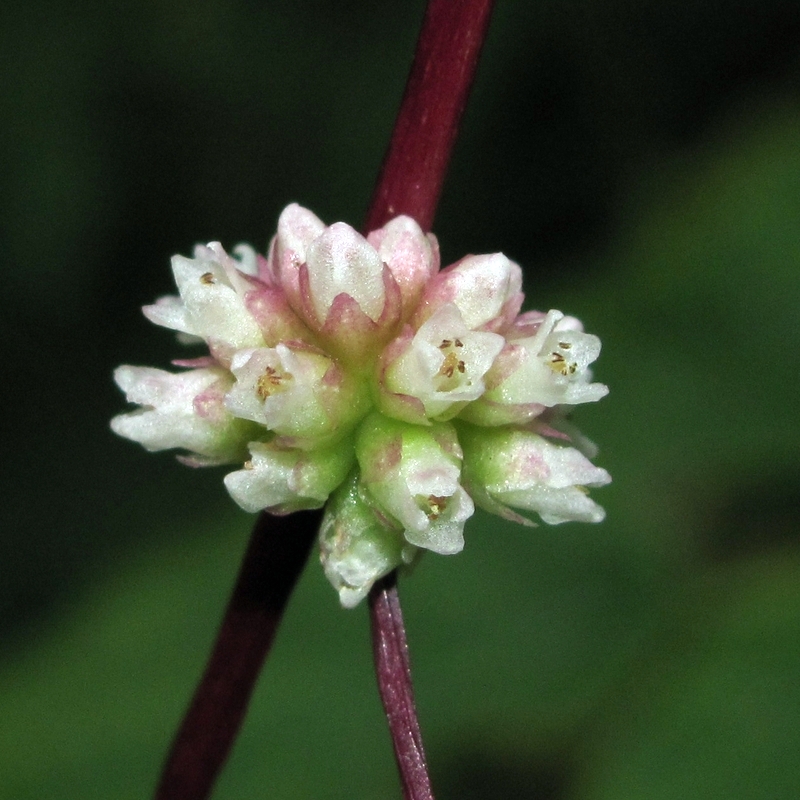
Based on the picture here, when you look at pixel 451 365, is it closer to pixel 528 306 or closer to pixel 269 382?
pixel 269 382

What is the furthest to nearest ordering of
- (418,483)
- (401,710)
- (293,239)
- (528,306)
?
(528,306) → (293,239) → (418,483) → (401,710)

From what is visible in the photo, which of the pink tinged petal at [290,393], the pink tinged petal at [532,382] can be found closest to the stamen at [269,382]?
the pink tinged petal at [290,393]

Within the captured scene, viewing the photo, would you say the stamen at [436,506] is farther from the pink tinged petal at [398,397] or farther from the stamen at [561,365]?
the stamen at [561,365]

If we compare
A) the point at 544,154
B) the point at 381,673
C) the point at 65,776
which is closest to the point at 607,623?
the point at 65,776

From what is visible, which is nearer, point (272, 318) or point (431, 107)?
point (431, 107)

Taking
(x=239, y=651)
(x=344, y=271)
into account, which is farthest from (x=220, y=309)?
(x=239, y=651)

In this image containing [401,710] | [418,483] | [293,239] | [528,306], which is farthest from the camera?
[528,306]

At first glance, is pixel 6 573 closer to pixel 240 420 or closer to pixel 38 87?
pixel 38 87
